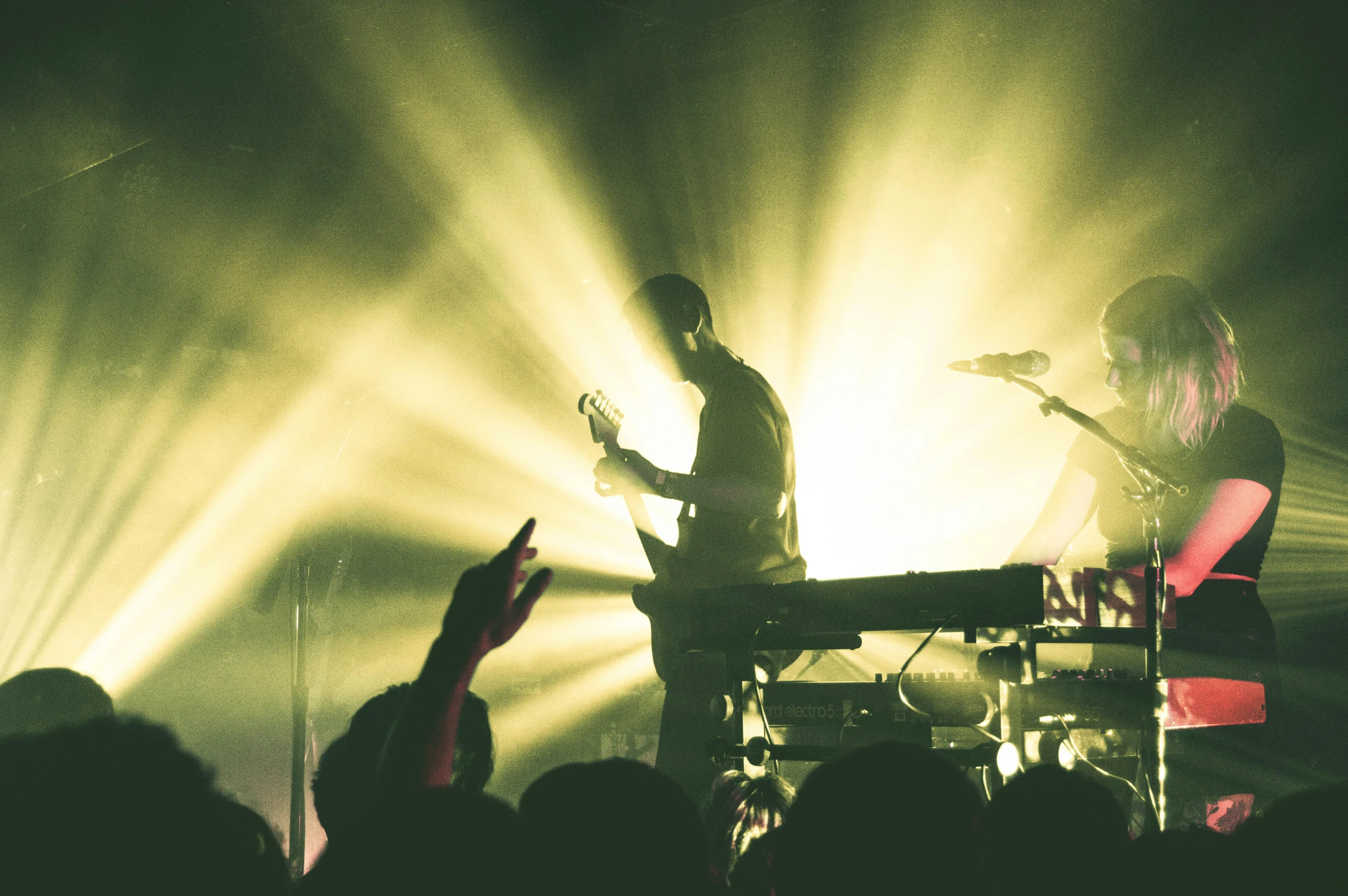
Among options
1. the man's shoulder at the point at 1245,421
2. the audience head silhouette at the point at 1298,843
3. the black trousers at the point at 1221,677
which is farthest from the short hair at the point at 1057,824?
the man's shoulder at the point at 1245,421

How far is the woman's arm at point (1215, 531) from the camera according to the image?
283 cm

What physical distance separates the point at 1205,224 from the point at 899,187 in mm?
1326

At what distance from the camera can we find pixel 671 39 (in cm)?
491

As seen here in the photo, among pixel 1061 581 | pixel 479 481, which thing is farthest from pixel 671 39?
pixel 1061 581

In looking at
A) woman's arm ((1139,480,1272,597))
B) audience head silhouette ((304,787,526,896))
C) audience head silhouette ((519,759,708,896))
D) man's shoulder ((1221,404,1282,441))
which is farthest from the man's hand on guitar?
audience head silhouette ((304,787,526,896))

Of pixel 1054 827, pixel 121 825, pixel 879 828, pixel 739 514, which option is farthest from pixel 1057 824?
pixel 739 514

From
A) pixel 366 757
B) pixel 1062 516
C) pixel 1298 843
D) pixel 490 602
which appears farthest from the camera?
pixel 1062 516

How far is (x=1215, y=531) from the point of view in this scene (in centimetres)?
290

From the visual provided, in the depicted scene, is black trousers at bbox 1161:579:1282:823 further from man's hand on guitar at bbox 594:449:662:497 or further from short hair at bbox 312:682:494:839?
short hair at bbox 312:682:494:839

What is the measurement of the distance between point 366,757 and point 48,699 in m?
1.34

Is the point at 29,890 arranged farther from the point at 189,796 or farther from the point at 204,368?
the point at 204,368

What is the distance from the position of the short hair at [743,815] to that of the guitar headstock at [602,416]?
149 cm

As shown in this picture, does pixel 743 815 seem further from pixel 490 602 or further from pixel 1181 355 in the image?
pixel 1181 355

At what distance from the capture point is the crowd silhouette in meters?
0.84
